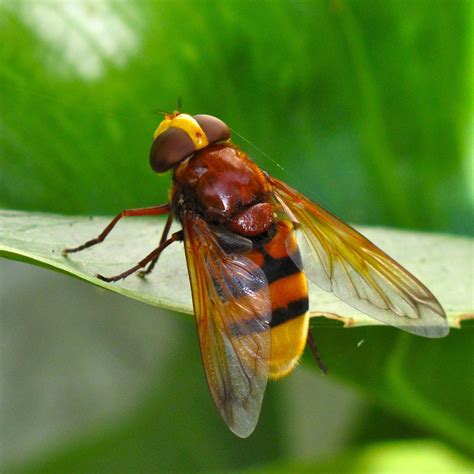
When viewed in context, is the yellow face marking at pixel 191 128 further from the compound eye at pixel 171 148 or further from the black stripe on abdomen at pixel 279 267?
the black stripe on abdomen at pixel 279 267

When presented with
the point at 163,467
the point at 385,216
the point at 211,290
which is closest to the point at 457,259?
the point at 385,216

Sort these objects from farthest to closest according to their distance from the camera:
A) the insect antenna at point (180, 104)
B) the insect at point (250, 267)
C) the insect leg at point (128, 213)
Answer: the insect antenna at point (180, 104) < the insect leg at point (128, 213) < the insect at point (250, 267)

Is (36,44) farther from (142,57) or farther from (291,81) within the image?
(291,81)

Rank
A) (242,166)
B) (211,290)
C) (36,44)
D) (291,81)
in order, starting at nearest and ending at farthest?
(211,290) → (242,166) → (36,44) → (291,81)

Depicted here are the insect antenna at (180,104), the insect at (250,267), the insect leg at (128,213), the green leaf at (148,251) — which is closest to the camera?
the green leaf at (148,251)

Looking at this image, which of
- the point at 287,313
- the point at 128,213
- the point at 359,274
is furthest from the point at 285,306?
the point at 128,213

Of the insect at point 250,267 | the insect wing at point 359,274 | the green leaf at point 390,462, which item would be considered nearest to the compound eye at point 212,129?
the insect at point 250,267

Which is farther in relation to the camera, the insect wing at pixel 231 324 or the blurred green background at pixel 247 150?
the blurred green background at pixel 247 150
